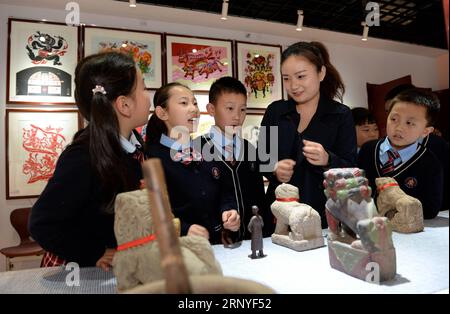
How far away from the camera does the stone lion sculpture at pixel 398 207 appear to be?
0.79 metres

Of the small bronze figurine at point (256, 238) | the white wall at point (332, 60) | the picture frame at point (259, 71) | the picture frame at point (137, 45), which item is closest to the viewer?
the small bronze figurine at point (256, 238)

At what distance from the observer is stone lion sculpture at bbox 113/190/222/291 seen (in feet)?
1.62

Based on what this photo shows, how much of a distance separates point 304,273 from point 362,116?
105 cm

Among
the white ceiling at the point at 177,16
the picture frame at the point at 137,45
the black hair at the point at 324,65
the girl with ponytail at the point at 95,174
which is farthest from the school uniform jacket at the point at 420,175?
the picture frame at the point at 137,45

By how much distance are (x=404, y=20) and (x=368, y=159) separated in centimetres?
38

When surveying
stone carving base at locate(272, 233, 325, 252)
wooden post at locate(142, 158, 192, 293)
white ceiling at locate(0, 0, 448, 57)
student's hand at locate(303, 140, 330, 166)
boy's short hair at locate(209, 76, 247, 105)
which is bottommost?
stone carving base at locate(272, 233, 325, 252)

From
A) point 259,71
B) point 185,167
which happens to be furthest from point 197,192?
point 259,71

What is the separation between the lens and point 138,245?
1.69 feet

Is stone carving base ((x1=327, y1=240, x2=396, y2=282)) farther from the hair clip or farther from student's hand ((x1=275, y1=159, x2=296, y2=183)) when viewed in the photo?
the hair clip

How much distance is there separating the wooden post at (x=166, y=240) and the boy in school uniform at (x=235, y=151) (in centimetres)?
77

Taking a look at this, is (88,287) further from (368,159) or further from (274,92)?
(274,92)

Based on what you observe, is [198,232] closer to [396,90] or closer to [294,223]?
[294,223]

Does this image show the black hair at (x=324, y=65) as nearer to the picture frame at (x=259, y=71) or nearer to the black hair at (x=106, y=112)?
the black hair at (x=106, y=112)

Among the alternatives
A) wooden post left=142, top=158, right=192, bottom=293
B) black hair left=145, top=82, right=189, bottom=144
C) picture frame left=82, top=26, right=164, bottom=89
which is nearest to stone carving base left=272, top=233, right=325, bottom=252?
wooden post left=142, top=158, right=192, bottom=293
